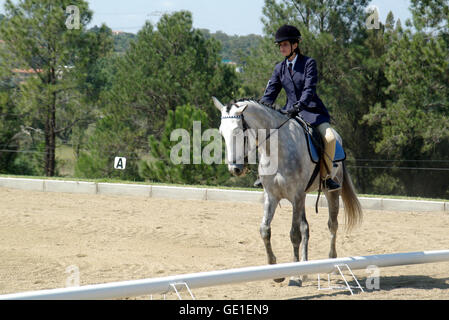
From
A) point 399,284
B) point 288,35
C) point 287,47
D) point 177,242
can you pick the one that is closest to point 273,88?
point 287,47

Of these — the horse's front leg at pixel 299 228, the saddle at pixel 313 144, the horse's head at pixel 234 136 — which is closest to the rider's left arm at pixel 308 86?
the saddle at pixel 313 144

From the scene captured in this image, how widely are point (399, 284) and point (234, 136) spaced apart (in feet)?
7.74

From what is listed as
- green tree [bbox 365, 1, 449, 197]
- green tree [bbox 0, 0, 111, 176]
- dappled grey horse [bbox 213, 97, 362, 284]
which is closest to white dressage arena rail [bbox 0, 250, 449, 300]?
dappled grey horse [bbox 213, 97, 362, 284]

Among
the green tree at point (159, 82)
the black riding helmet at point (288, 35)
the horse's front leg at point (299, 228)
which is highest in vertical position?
the green tree at point (159, 82)

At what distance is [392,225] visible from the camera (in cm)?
966

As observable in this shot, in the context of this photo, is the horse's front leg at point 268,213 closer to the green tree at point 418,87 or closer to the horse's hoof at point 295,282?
the horse's hoof at point 295,282

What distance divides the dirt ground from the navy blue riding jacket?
76.3 inches

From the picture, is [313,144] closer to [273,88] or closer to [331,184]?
[331,184]

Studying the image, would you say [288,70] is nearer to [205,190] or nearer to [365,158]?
[205,190]

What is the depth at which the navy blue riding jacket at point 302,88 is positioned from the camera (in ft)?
20.0

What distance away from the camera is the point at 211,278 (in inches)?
179

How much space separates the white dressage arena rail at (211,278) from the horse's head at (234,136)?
986mm

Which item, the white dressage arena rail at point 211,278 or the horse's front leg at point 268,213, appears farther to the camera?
the horse's front leg at point 268,213

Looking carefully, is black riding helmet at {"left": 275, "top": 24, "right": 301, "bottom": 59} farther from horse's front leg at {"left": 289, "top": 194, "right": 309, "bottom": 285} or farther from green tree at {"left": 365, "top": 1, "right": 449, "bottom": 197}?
green tree at {"left": 365, "top": 1, "right": 449, "bottom": 197}
